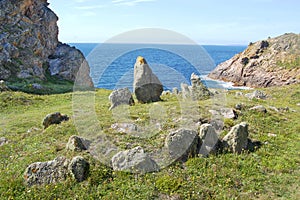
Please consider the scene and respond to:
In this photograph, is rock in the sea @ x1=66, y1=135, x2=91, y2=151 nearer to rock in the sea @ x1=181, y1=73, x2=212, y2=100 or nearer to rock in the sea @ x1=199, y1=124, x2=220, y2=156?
rock in the sea @ x1=199, y1=124, x2=220, y2=156

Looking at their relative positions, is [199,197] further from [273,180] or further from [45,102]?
[45,102]

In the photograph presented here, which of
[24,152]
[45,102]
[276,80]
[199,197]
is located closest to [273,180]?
[199,197]

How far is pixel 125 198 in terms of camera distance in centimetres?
1183

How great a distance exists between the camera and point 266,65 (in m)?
98.1

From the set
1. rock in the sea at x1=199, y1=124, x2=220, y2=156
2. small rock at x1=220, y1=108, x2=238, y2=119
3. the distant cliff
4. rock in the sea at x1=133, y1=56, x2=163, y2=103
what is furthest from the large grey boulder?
the distant cliff

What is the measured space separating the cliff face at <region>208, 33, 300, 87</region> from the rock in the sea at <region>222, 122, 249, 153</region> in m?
75.8

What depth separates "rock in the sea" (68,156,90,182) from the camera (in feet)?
42.2

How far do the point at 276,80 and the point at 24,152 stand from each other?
8680 cm

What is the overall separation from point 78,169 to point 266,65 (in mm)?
95608

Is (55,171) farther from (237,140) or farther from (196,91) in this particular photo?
(196,91)

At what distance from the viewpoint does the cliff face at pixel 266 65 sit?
3541 inches

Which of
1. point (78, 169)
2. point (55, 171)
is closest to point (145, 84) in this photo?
point (78, 169)

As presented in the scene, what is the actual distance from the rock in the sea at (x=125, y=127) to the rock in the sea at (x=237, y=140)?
510 cm

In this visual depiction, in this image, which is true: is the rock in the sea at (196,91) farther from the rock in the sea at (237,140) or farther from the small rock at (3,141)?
the small rock at (3,141)
